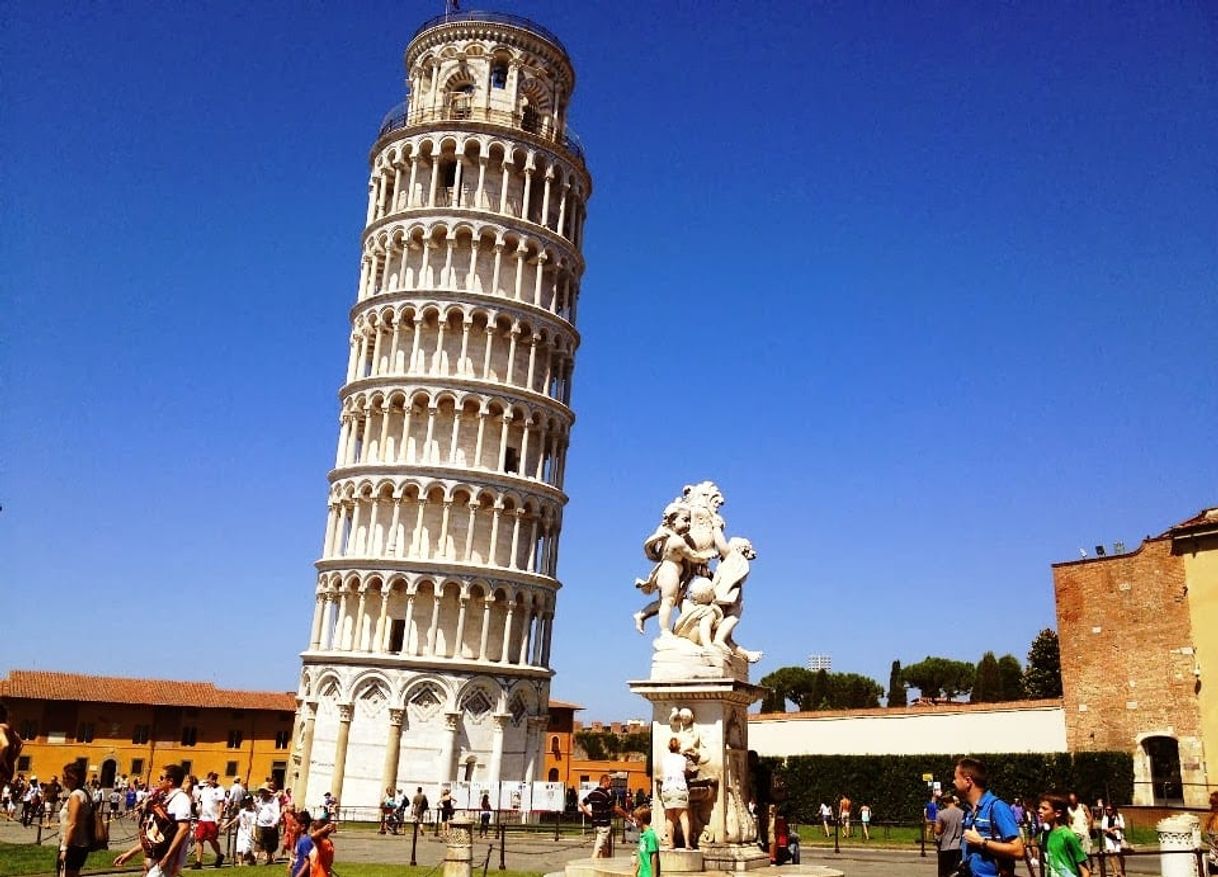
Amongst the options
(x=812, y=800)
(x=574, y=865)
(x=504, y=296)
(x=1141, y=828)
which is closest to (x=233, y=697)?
(x=504, y=296)

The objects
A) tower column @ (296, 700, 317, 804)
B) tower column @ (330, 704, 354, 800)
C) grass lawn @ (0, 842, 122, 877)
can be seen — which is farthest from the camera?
tower column @ (296, 700, 317, 804)

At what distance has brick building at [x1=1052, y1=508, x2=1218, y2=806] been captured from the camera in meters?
34.8

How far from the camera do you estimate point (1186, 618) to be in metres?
35.6

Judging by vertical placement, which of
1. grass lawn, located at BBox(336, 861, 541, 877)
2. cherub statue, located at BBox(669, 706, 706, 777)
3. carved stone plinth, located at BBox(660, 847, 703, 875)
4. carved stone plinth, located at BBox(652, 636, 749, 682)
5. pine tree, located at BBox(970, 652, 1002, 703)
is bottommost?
grass lawn, located at BBox(336, 861, 541, 877)

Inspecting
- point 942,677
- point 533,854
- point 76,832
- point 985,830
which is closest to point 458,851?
point 76,832

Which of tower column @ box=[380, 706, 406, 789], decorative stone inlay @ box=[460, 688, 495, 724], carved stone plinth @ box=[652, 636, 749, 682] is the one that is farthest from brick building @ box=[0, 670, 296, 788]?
carved stone plinth @ box=[652, 636, 749, 682]

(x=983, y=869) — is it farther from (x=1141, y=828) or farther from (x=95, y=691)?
(x=95, y=691)

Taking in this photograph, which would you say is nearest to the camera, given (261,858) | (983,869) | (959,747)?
(983,869)

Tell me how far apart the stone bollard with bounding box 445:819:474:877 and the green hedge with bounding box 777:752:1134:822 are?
2340 cm

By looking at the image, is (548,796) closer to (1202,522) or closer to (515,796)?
(515,796)

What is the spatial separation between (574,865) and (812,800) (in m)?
33.5

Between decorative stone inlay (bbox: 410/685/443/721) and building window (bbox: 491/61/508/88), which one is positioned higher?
building window (bbox: 491/61/508/88)

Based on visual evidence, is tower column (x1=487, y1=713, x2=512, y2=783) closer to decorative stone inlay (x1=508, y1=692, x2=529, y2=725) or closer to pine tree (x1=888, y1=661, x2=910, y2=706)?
decorative stone inlay (x1=508, y1=692, x2=529, y2=725)

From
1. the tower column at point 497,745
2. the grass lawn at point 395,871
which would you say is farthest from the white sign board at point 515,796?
the grass lawn at point 395,871
